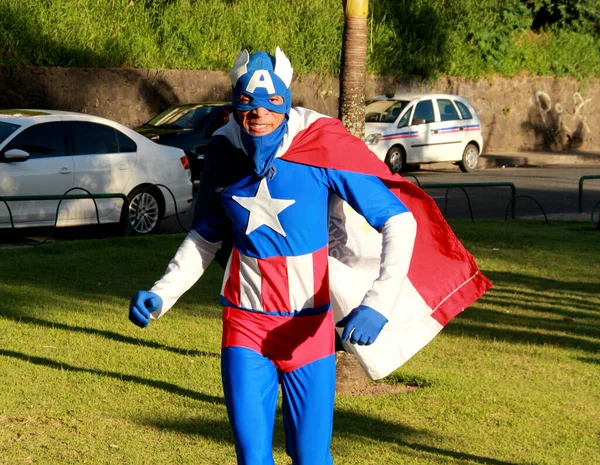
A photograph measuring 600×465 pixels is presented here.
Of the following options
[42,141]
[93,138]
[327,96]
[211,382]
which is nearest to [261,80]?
[211,382]

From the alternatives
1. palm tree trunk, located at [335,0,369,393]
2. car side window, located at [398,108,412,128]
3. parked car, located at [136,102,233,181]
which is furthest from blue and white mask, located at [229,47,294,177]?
car side window, located at [398,108,412,128]

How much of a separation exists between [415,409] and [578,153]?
2766cm

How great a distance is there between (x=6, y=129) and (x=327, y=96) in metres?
16.5

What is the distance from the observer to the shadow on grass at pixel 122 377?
22.2 feet

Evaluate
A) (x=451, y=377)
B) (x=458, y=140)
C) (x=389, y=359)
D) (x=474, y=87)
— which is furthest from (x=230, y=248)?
(x=474, y=87)

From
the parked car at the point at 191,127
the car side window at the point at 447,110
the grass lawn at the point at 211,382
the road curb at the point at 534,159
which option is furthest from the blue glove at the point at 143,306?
the road curb at the point at 534,159

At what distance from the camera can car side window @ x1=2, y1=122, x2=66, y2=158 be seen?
1296 centimetres

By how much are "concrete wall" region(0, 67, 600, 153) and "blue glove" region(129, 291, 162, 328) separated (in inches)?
769

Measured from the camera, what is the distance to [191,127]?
2078 cm

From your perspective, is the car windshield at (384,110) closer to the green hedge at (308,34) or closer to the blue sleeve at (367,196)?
the green hedge at (308,34)

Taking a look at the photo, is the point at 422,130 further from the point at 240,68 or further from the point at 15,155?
the point at 240,68

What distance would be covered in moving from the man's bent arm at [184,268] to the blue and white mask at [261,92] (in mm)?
457

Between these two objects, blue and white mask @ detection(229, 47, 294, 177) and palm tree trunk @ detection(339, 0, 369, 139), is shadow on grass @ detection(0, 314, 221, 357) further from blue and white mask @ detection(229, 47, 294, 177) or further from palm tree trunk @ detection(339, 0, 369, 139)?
blue and white mask @ detection(229, 47, 294, 177)

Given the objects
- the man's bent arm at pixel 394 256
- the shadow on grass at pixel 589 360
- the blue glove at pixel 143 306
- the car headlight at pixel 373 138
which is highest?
the man's bent arm at pixel 394 256
